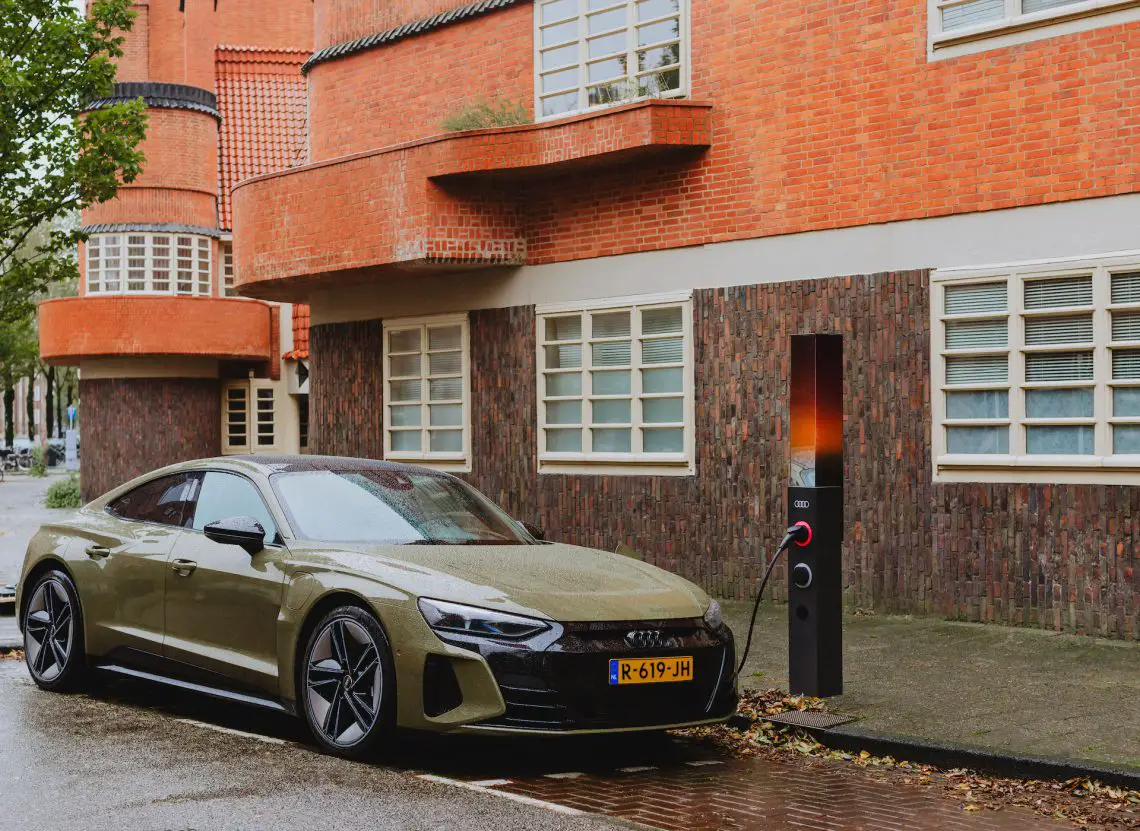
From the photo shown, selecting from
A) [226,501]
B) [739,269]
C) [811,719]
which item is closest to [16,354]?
[739,269]

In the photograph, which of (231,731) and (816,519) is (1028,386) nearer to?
(816,519)

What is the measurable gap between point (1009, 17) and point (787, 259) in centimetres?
284

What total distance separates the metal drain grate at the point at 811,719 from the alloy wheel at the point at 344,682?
2266mm

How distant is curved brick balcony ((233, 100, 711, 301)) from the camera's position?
14.4m

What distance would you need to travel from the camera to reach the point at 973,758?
722 centimetres

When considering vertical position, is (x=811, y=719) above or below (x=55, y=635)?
below

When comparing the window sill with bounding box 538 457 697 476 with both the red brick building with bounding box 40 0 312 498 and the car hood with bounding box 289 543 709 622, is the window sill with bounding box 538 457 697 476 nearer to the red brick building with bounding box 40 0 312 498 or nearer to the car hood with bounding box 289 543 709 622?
the car hood with bounding box 289 543 709 622

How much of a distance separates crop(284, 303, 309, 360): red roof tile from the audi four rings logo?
25.6 m

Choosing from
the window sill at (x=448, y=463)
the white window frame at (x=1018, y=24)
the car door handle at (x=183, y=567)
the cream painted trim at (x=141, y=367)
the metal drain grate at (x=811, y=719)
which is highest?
the white window frame at (x=1018, y=24)

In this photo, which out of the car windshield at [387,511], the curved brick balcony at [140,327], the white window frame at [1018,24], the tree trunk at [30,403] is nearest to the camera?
the car windshield at [387,511]

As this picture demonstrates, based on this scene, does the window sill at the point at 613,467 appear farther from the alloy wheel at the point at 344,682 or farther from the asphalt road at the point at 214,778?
the alloy wheel at the point at 344,682

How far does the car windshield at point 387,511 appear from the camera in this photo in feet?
26.2

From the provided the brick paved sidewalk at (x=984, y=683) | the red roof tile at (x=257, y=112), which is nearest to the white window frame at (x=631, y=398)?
the brick paved sidewalk at (x=984, y=683)

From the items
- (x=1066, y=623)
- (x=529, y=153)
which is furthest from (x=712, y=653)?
(x=529, y=153)
